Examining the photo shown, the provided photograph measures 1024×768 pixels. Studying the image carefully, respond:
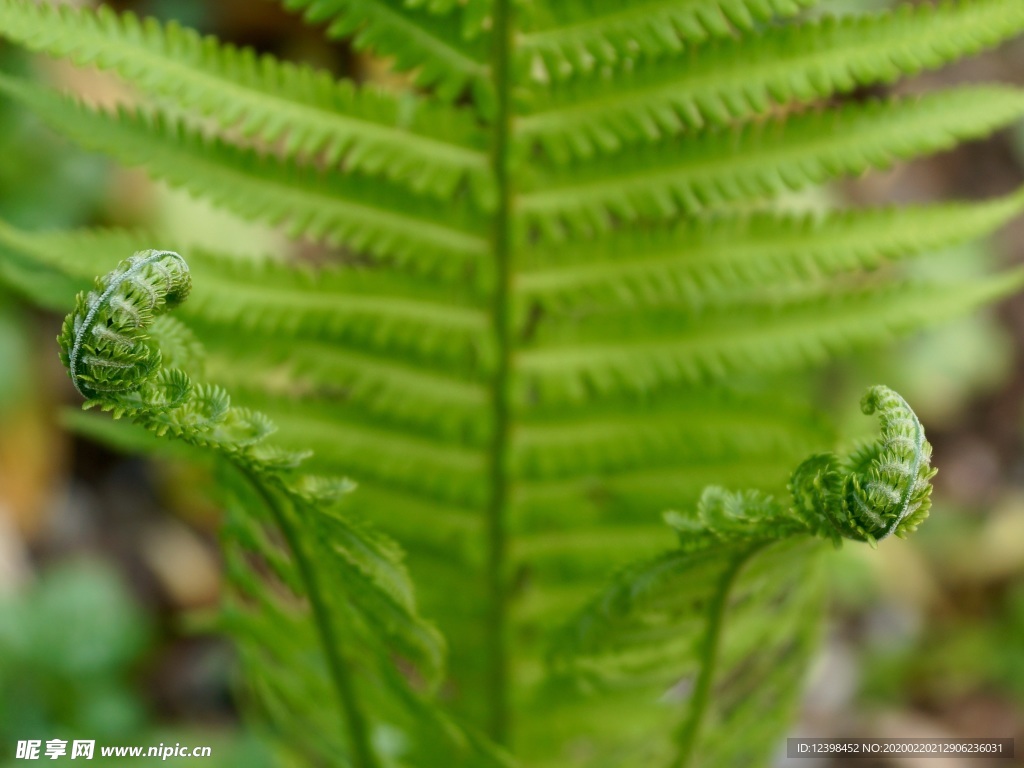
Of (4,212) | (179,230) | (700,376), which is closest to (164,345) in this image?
(700,376)

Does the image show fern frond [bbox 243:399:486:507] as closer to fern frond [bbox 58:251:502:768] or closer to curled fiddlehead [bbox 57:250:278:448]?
fern frond [bbox 58:251:502:768]

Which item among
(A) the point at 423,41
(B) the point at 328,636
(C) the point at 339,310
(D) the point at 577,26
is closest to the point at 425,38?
(A) the point at 423,41

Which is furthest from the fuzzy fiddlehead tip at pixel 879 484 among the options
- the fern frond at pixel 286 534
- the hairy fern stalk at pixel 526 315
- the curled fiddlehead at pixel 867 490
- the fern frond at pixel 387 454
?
the fern frond at pixel 387 454

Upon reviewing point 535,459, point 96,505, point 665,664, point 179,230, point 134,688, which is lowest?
point 134,688

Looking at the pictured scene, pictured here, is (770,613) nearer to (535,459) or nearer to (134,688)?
(535,459)

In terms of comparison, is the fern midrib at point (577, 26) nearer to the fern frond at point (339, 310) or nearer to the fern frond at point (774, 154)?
the fern frond at point (774, 154)

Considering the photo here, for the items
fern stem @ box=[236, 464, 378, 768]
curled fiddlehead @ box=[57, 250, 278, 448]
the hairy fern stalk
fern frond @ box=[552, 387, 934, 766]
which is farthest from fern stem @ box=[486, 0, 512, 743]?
curled fiddlehead @ box=[57, 250, 278, 448]
